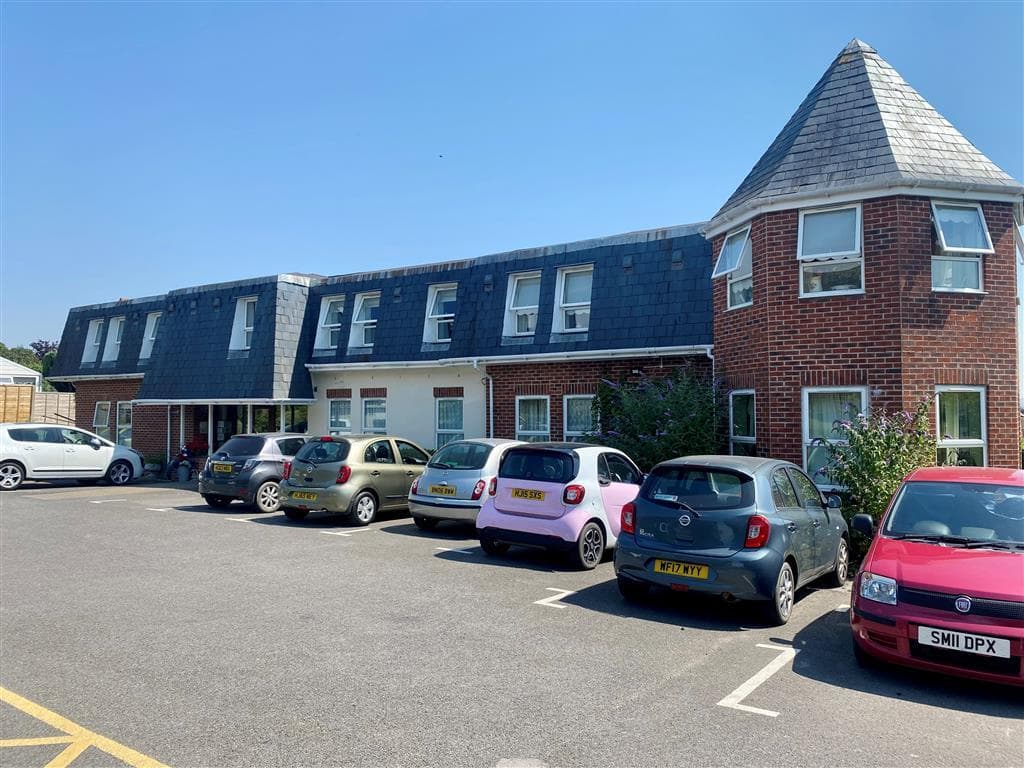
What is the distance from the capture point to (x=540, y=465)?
9.94 m

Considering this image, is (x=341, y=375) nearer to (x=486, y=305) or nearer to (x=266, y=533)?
(x=486, y=305)

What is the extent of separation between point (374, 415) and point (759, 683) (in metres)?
15.9

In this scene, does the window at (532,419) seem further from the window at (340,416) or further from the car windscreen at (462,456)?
the window at (340,416)

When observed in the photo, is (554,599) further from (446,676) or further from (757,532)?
(446,676)

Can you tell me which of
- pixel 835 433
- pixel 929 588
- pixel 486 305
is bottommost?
pixel 929 588

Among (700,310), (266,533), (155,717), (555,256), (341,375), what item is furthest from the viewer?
(341,375)

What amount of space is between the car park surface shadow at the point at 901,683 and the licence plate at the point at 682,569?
2.81ft

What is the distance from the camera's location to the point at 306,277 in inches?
862

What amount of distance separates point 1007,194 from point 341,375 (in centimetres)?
1572

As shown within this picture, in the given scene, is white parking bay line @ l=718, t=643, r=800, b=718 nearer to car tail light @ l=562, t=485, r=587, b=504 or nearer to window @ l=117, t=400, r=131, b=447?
car tail light @ l=562, t=485, r=587, b=504

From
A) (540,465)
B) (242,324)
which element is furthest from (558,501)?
(242,324)

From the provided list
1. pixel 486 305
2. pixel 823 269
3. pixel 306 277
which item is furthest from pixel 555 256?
pixel 306 277

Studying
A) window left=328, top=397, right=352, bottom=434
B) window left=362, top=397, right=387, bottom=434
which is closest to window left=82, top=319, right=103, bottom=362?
window left=328, top=397, right=352, bottom=434

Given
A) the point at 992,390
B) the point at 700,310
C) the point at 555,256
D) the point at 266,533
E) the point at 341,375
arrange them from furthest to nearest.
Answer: the point at 341,375
the point at 555,256
the point at 700,310
the point at 266,533
the point at 992,390
